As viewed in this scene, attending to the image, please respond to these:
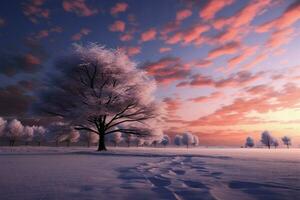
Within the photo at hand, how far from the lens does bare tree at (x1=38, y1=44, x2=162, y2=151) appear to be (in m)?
20.6

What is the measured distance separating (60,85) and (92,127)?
196 inches

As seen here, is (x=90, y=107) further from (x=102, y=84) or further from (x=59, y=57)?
(x=59, y=57)

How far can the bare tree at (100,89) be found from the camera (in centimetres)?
2061

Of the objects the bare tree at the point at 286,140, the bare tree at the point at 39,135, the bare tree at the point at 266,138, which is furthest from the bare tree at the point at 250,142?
the bare tree at the point at 39,135

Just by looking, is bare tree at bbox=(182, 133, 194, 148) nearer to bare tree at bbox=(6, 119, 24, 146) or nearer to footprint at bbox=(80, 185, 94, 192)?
bare tree at bbox=(6, 119, 24, 146)

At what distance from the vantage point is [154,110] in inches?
866

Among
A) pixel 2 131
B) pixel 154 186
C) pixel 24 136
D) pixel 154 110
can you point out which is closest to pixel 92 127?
pixel 154 110

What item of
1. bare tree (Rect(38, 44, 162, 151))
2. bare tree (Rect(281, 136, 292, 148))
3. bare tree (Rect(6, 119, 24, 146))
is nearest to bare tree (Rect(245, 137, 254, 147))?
bare tree (Rect(281, 136, 292, 148))

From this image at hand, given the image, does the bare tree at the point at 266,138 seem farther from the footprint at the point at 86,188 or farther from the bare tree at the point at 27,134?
the footprint at the point at 86,188

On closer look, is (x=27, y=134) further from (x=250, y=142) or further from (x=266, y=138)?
(x=250, y=142)

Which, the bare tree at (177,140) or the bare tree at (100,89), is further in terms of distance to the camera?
the bare tree at (177,140)

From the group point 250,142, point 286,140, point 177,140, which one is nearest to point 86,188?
point 177,140

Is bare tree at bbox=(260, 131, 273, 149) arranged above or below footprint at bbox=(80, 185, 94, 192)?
above

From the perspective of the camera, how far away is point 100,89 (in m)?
21.5
